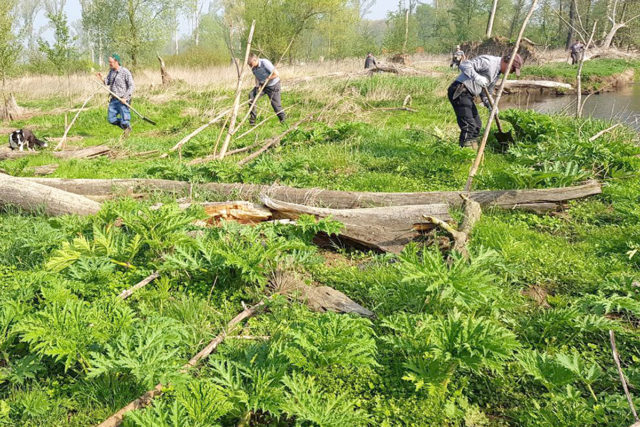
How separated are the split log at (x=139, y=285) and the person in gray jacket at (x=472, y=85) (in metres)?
6.03

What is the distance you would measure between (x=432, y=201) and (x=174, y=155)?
5.78 m

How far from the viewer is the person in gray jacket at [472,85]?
7.27 m

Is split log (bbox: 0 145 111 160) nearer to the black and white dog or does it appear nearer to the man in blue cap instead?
the black and white dog

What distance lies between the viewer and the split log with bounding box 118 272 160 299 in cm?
320

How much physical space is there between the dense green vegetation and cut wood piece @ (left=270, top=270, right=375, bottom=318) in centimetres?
10

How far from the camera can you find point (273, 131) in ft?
34.3

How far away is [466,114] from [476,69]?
78 centimetres

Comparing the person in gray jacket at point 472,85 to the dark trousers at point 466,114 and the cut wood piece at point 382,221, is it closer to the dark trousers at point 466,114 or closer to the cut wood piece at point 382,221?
the dark trousers at point 466,114

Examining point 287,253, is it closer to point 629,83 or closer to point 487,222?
point 487,222

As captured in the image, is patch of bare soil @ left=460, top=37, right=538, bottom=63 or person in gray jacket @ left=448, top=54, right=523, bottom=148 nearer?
person in gray jacket @ left=448, top=54, right=523, bottom=148

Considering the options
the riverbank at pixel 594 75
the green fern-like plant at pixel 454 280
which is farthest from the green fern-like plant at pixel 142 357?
the riverbank at pixel 594 75

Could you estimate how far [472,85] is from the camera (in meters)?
7.33

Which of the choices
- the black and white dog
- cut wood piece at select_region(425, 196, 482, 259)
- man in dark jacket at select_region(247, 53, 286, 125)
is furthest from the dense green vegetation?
man in dark jacket at select_region(247, 53, 286, 125)

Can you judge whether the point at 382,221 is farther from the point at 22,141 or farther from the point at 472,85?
the point at 22,141
